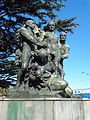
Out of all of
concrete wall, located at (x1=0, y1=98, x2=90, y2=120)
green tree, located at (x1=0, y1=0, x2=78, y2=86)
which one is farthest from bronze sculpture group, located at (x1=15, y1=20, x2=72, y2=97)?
green tree, located at (x1=0, y1=0, x2=78, y2=86)

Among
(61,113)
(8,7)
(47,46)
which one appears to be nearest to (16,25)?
(8,7)

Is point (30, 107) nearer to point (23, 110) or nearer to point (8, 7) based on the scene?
point (23, 110)

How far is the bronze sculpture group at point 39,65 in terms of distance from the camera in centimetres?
570

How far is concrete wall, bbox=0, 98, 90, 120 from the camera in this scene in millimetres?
4961

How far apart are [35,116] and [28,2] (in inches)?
400

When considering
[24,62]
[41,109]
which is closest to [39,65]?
[24,62]

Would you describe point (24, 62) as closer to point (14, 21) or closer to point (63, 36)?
point (63, 36)

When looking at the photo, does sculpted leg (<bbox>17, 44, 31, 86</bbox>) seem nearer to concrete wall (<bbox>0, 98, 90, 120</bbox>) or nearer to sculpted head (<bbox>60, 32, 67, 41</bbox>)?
concrete wall (<bbox>0, 98, 90, 120</bbox>)

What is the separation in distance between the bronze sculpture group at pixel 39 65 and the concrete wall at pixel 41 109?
0.46 meters

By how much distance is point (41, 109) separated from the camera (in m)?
4.99

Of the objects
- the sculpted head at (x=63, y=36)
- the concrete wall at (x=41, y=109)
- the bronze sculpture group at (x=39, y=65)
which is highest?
the sculpted head at (x=63, y=36)

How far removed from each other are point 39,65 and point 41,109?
1.50 meters

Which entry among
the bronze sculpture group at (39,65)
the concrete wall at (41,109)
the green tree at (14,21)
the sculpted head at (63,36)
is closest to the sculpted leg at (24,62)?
the bronze sculpture group at (39,65)

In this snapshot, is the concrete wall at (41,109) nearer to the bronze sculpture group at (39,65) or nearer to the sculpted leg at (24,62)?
the bronze sculpture group at (39,65)
